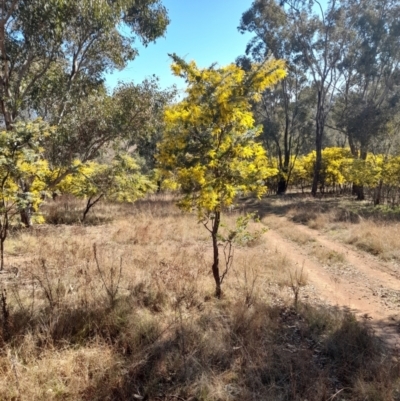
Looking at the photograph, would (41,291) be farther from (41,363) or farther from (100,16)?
(100,16)

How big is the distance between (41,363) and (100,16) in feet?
24.2

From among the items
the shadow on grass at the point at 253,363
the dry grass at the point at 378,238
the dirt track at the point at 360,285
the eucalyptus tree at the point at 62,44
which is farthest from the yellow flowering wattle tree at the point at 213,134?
the dry grass at the point at 378,238

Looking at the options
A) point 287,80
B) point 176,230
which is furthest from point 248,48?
point 176,230

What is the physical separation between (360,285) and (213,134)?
438cm

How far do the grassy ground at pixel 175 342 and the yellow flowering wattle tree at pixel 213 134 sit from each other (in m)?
1.52

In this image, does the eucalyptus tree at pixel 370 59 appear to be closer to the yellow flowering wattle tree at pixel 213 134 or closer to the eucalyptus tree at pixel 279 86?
the eucalyptus tree at pixel 279 86

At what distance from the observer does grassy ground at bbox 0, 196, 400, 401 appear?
Answer: 306 centimetres

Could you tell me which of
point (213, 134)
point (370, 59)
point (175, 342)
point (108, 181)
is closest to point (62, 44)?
point (108, 181)

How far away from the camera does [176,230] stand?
10766 millimetres

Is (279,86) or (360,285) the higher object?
(279,86)

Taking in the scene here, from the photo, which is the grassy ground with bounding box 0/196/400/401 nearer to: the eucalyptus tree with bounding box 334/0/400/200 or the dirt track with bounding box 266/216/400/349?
the dirt track with bounding box 266/216/400/349

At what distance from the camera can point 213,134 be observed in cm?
439

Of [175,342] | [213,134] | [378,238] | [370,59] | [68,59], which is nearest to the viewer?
[175,342]

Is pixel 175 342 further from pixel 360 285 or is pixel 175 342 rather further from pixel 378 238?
pixel 378 238
